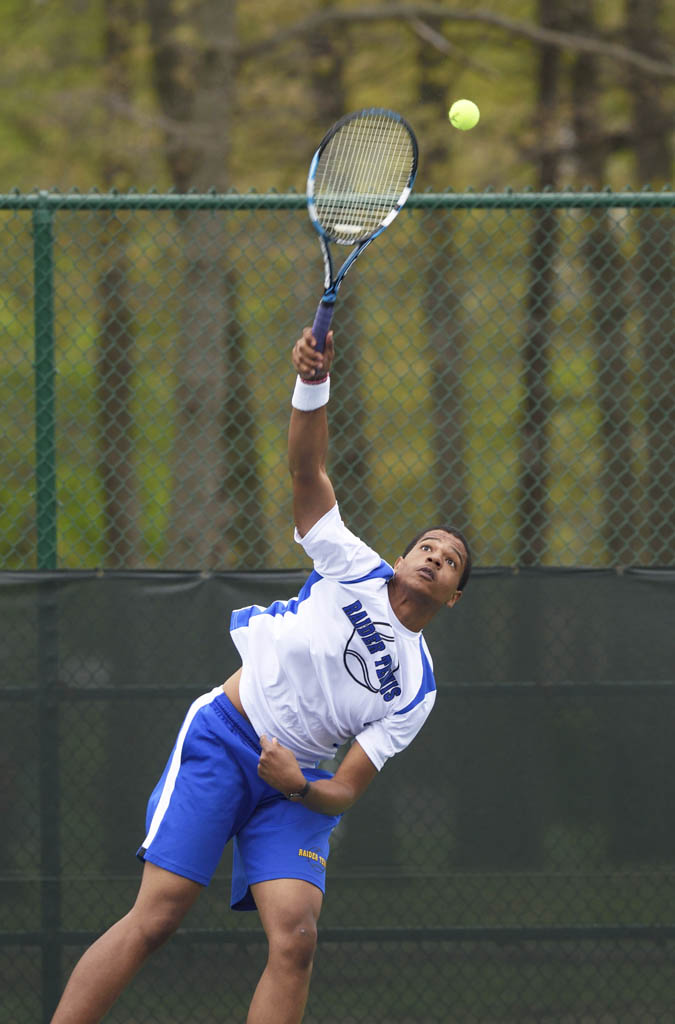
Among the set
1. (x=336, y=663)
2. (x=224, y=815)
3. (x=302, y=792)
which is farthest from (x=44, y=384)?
(x=302, y=792)

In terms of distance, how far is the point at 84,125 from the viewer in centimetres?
919

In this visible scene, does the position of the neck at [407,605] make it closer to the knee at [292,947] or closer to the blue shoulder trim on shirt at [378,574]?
the blue shoulder trim on shirt at [378,574]

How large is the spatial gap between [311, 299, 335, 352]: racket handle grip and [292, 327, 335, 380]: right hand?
0.04ft

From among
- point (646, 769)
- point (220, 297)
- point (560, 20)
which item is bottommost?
point (646, 769)

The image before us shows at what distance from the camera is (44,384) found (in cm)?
437

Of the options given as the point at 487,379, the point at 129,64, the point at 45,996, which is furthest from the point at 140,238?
the point at 45,996

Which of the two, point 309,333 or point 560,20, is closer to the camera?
point 309,333

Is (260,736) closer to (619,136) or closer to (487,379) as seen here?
(619,136)

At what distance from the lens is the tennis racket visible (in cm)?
A: 359

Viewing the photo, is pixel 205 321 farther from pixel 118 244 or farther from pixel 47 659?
pixel 118 244

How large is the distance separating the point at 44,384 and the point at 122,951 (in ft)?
6.25

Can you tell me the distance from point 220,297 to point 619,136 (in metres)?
4.25

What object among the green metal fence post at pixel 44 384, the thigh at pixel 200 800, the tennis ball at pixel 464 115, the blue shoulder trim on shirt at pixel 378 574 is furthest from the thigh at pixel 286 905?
the tennis ball at pixel 464 115

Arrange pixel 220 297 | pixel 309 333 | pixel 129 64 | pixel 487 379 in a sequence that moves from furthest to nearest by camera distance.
Answer: pixel 487 379 < pixel 129 64 < pixel 220 297 < pixel 309 333
